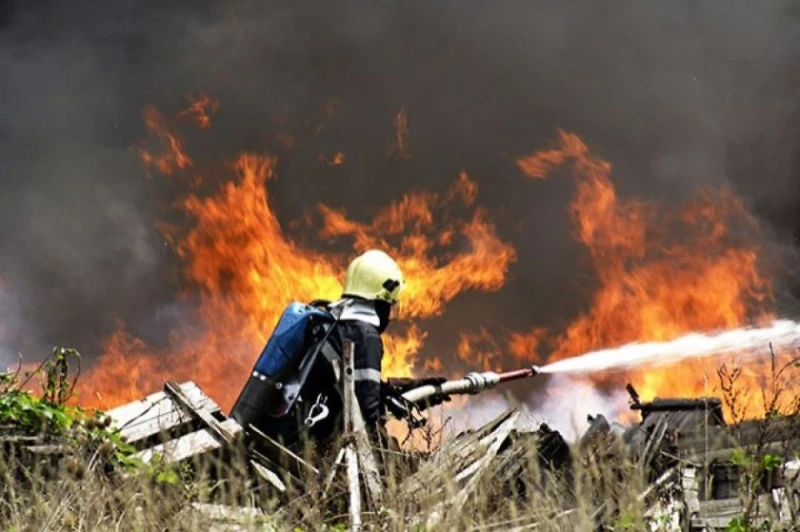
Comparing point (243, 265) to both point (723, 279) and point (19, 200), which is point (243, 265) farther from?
point (723, 279)

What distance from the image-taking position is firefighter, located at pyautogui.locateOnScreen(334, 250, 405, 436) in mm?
7457

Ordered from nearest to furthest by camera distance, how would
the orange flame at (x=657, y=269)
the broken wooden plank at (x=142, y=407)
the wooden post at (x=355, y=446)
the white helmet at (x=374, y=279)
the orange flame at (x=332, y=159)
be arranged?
1. the wooden post at (x=355, y=446)
2. the broken wooden plank at (x=142, y=407)
3. the white helmet at (x=374, y=279)
4. the orange flame at (x=657, y=269)
5. the orange flame at (x=332, y=159)

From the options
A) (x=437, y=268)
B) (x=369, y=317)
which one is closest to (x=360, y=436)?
(x=369, y=317)

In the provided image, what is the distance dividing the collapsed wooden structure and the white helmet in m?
1.17

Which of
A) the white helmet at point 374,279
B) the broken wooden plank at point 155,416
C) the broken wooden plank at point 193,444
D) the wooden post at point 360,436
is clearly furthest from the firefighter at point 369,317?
the broken wooden plank at point 155,416

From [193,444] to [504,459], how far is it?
7.32 ft

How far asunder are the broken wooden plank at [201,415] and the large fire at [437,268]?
6.33 metres

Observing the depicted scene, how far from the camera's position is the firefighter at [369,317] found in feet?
24.5

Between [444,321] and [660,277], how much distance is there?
3127mm

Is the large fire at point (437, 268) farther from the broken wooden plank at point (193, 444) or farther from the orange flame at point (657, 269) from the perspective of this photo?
the broken wooden plank at point (193, 444)

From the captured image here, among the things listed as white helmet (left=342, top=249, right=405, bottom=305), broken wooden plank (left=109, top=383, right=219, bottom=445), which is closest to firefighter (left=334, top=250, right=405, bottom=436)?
white helmet (left=342, top=249, right=405, bottom=305)

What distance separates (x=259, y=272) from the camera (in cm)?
1430

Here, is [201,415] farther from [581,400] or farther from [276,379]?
[581,400]

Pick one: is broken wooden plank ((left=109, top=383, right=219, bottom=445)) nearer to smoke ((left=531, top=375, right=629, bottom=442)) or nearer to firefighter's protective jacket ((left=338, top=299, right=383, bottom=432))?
firefighter's protective jacket ((left=338, top=299, right=383, bottom=432))
